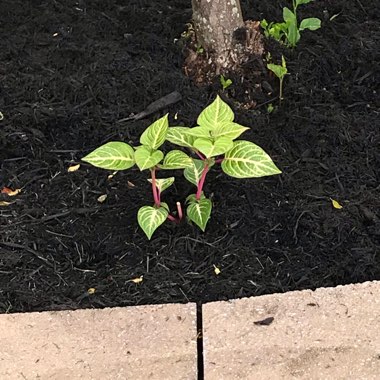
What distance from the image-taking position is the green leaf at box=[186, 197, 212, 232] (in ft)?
5.87

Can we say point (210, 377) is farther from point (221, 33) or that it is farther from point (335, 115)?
point (221, 33)

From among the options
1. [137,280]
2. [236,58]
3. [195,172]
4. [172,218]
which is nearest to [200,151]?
[195,172]

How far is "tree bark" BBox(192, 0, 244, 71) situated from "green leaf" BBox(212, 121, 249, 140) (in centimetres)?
62

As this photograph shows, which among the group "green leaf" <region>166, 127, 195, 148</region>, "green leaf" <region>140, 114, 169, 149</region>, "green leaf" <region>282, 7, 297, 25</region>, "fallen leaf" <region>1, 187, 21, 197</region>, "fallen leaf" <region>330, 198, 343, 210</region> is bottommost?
"fallen leaf" <region>330, 198, 343, 210</region>

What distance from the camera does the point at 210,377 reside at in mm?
1517

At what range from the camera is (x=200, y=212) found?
1.80m

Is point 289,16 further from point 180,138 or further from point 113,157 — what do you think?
point 113,157

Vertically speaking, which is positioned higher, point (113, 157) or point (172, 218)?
point (113, 157)

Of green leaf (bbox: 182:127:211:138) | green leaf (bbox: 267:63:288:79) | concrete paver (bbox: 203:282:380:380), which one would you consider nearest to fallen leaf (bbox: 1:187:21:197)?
green leaf (bbox: 182:127:211:138)

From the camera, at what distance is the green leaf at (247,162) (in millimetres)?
1703

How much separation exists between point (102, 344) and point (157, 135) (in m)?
0.52

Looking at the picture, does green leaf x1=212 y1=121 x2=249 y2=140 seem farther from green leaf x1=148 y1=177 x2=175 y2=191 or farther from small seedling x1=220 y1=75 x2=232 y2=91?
small seedling x1=220 y1=75 x2=232 y2=91

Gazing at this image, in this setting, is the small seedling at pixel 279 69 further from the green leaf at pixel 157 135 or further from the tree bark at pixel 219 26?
the green leaf at pixel 157 135

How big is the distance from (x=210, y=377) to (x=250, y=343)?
0.41ft
